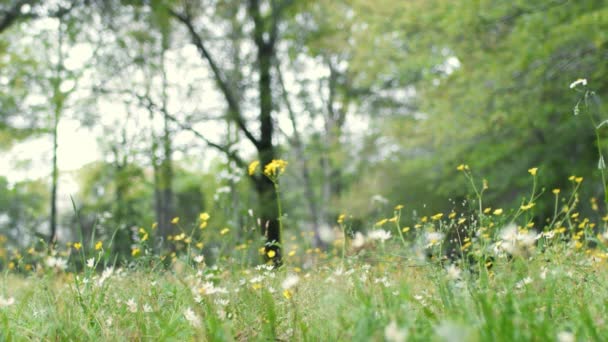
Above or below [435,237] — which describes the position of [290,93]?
above

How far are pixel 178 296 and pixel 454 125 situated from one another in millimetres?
8073

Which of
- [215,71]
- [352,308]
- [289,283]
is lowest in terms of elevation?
[352,308]

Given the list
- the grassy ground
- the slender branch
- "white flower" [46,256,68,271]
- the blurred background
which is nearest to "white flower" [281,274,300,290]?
the grassy ground

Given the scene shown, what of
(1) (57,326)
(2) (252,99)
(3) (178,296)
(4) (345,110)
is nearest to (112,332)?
(1) (57,326)

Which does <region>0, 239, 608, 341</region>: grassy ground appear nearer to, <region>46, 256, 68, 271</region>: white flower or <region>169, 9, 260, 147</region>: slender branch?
<region>46, 256, 68, 271</region>: white flower

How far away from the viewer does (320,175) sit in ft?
44.3

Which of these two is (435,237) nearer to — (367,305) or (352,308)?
(352,308)

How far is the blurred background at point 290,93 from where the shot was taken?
8250 mm

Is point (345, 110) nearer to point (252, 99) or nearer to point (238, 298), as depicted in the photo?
point (252, 99)

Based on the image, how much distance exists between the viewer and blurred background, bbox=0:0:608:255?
325 inches

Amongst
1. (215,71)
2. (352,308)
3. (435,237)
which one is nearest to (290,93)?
(215,71)

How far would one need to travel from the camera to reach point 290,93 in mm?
12539

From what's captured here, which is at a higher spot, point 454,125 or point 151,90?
point 151,90

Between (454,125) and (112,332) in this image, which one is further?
(454,125)
